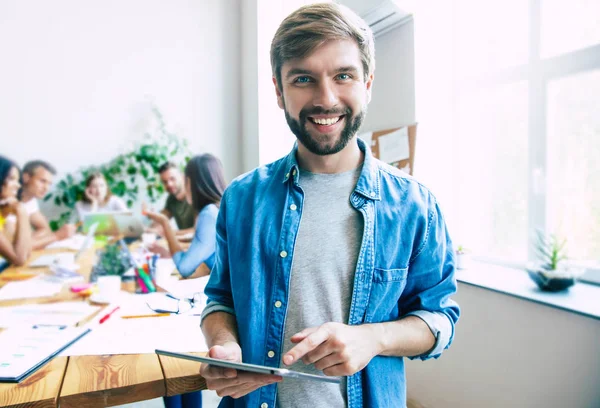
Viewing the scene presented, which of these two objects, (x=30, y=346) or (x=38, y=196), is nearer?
(x=30, y=346)

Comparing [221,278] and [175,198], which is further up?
[175,198]

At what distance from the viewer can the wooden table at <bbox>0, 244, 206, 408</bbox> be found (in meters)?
0.86

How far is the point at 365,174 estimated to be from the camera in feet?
2.93

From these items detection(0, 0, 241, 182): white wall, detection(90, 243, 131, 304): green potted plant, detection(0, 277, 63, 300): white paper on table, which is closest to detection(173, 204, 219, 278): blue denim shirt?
detection(90, 243, 131, 304): green potted plant

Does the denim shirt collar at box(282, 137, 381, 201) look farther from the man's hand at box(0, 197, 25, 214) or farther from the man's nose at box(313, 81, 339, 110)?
the man's hand at box(0, 197, 25, 214)

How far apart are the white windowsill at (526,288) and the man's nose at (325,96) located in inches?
42.7

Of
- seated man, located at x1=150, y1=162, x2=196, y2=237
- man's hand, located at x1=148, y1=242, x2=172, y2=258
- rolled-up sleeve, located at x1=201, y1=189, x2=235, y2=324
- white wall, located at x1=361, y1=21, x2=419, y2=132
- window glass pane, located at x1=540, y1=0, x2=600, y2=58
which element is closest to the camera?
rolled-up sleeve, located at x1=201, y1=189, x2=235, y2=324

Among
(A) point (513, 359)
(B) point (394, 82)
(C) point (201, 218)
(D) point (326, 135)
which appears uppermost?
(B) point (394, 82)

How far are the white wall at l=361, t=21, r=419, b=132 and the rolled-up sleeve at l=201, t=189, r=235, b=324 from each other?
1.35 m

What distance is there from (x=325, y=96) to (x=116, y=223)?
2035 mm

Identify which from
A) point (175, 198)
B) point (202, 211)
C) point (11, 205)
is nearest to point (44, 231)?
point (11, 205)

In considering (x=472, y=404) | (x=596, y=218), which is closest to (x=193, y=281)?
(x=472, y=404)

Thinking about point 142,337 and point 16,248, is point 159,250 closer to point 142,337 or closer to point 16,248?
point 16,248

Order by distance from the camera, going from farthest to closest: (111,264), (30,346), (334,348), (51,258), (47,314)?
(51,258)
(111,264)
(47,314)
(30,346)
(334,348)
